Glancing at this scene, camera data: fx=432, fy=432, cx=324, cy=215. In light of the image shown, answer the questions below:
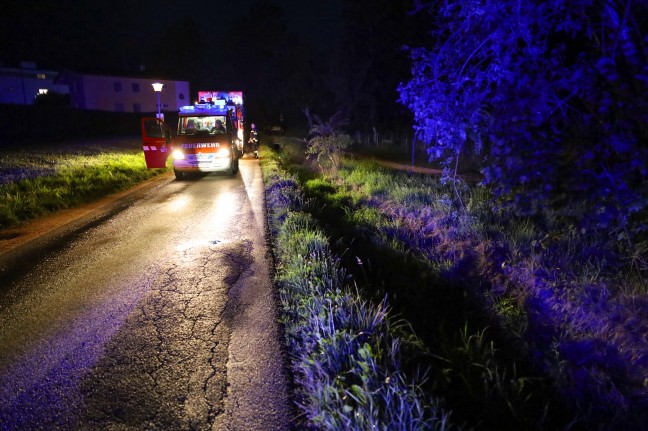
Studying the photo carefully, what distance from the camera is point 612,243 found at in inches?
219

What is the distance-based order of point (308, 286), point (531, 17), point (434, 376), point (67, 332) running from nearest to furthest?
1. point (434, 376)
2. point (531, 17)
3. point (67, 332)
4. point (308, 286)

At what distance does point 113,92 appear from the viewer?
165 feet

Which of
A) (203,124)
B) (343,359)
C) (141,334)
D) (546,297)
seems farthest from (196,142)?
(343,359)

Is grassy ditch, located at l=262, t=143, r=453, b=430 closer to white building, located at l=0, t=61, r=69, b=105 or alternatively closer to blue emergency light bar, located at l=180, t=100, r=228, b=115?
blue emergency light bar, located at l=180, t=100, r=228, b=115

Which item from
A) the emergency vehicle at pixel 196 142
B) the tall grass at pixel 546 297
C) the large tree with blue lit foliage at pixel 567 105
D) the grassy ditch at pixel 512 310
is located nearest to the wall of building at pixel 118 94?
the emergency vehicle at pixel 196 142

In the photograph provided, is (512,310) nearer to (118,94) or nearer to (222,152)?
(222,152)

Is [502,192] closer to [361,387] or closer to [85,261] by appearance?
[361,387]

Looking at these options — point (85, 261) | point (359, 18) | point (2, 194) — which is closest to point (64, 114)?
point (359, 18)

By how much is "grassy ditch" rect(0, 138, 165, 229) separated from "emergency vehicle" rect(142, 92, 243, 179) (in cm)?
116

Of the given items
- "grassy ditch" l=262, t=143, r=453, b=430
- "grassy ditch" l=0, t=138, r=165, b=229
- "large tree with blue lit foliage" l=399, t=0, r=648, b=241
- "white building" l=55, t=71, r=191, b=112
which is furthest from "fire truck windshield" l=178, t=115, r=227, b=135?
"white building" l=55, t=71, r=191, b=112

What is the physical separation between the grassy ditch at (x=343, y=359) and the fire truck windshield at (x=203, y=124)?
12.4m

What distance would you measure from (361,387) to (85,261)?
5.34 meters

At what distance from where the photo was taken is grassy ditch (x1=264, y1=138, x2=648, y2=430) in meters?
3.20

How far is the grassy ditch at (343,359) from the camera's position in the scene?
8.63 feet
